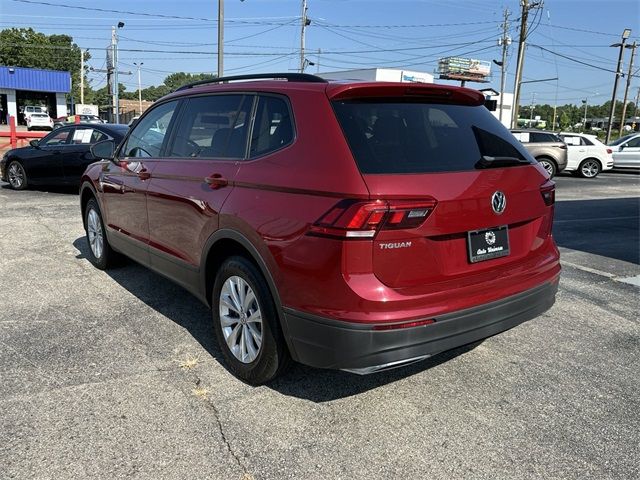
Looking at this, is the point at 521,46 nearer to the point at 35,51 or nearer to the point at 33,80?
the point at 33,80

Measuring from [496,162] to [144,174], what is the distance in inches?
108

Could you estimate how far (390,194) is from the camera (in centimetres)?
261

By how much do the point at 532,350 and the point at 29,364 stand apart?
3.46 meters

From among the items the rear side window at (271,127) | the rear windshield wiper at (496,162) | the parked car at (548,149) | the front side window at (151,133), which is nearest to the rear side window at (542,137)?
the parked car at (548,149)

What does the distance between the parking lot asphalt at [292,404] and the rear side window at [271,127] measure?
1445 millimetres

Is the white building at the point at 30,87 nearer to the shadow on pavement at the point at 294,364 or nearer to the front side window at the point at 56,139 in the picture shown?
the front side window at the point at 56,139

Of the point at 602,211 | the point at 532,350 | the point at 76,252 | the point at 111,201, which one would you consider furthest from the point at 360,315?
the point at 602,211

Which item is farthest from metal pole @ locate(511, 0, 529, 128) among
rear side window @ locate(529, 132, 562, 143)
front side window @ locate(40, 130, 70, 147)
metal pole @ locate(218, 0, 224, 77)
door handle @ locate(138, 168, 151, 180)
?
door handle @ locate(138, 168, 151, 180)

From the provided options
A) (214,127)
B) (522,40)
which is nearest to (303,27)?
(522,40)

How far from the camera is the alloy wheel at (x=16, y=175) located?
12.0m

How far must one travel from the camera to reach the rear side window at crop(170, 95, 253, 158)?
3.49 m

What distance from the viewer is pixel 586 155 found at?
20.1 m

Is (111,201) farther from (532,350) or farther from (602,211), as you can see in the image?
(602,211)

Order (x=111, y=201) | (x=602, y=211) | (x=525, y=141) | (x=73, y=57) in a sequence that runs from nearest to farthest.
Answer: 1. (x=111, y=201)
2. (x=602, y=211)
3. (x=525, y=141)
4. (x=73, y=57)
